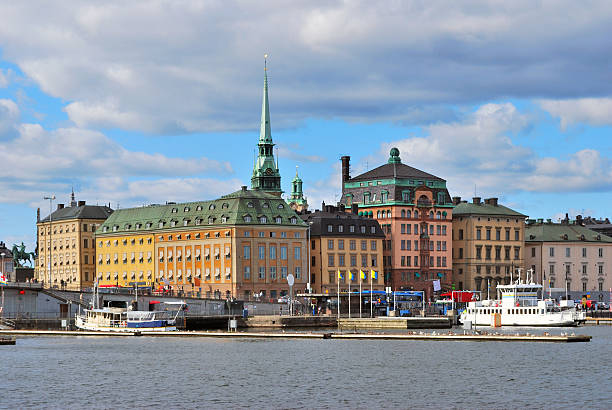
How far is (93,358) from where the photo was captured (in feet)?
387

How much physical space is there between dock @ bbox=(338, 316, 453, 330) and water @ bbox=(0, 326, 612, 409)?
24.3 m

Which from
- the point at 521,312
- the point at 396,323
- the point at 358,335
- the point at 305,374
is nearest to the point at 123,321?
the point at 396,323

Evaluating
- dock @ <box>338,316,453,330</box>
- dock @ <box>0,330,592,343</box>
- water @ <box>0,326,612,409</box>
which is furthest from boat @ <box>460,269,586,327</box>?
dock @ <box>0,330,592,343</box>

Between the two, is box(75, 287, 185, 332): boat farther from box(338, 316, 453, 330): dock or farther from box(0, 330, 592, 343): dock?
box(338, 316, 453, 330): dock

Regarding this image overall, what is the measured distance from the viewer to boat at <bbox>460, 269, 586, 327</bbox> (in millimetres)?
164125

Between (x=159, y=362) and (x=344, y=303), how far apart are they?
74.6 metres

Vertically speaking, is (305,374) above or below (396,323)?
below

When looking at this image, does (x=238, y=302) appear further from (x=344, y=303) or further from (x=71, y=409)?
(x=71, y=409)

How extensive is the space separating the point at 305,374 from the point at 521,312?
7227 centimetres

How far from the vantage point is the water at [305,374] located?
273 ft

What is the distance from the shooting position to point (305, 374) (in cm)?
10006

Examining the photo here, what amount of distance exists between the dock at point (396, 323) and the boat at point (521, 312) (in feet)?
11.4

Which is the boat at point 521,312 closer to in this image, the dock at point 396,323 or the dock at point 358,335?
the dock at point 396,323

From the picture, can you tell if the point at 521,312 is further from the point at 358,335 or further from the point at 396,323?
the point at 358,335
